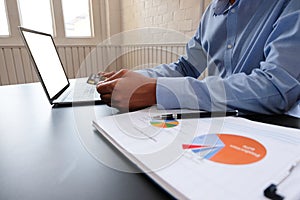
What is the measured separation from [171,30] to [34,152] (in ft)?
5.52

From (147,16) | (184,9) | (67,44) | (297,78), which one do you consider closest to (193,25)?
(184,9)

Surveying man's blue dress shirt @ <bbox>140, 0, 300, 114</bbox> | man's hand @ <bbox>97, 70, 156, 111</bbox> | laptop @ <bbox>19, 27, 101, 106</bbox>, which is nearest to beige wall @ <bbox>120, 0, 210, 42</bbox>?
man's blue dress shirt @ <bbox>140, 0, 300, 114</bbox>

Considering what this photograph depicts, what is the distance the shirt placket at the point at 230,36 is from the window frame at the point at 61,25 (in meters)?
2.00

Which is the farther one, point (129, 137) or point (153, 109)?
point (153, 109)

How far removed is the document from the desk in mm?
20

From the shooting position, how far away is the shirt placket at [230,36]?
1.99 ft

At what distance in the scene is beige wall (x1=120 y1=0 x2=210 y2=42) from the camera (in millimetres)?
1533

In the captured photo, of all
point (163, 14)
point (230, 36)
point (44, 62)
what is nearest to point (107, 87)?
point (44, 62)

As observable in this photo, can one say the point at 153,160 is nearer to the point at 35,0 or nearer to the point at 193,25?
the point at 193,25

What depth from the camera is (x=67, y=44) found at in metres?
2.39

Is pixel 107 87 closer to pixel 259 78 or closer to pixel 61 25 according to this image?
pixel 259 78

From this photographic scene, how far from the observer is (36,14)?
88.1 inches

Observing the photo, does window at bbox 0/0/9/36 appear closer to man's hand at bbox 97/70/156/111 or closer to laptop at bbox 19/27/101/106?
laptop at bbox 19/27/101/106

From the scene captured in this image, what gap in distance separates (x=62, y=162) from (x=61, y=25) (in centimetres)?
244
